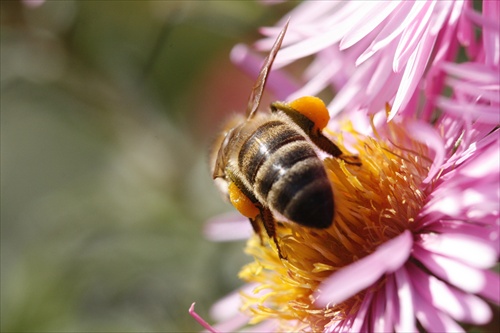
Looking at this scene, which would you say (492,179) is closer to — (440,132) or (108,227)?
(440,132)

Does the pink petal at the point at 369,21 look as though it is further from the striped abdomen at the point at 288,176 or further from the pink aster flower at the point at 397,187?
the striped abdomen at the point at 288,176

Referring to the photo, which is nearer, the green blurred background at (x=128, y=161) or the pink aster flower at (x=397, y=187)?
the pink aster flower at (x=397, y=187)

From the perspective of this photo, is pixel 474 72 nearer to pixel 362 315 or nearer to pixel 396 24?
pixel 396 24

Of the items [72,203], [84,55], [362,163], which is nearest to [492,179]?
[362,163]

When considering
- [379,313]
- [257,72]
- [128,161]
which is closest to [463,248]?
[379,313]

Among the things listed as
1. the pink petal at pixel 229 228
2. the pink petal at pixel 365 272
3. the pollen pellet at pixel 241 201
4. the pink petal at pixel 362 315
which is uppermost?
Answer: the pink petal at pixel 229 228

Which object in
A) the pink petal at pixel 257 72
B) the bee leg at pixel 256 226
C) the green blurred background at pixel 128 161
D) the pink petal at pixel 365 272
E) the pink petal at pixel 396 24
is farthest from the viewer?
the green blurred background at pixel 128 161

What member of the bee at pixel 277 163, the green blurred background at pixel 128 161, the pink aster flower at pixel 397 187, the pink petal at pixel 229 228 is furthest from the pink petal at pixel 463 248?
the green blurred background at pixel 128 161
